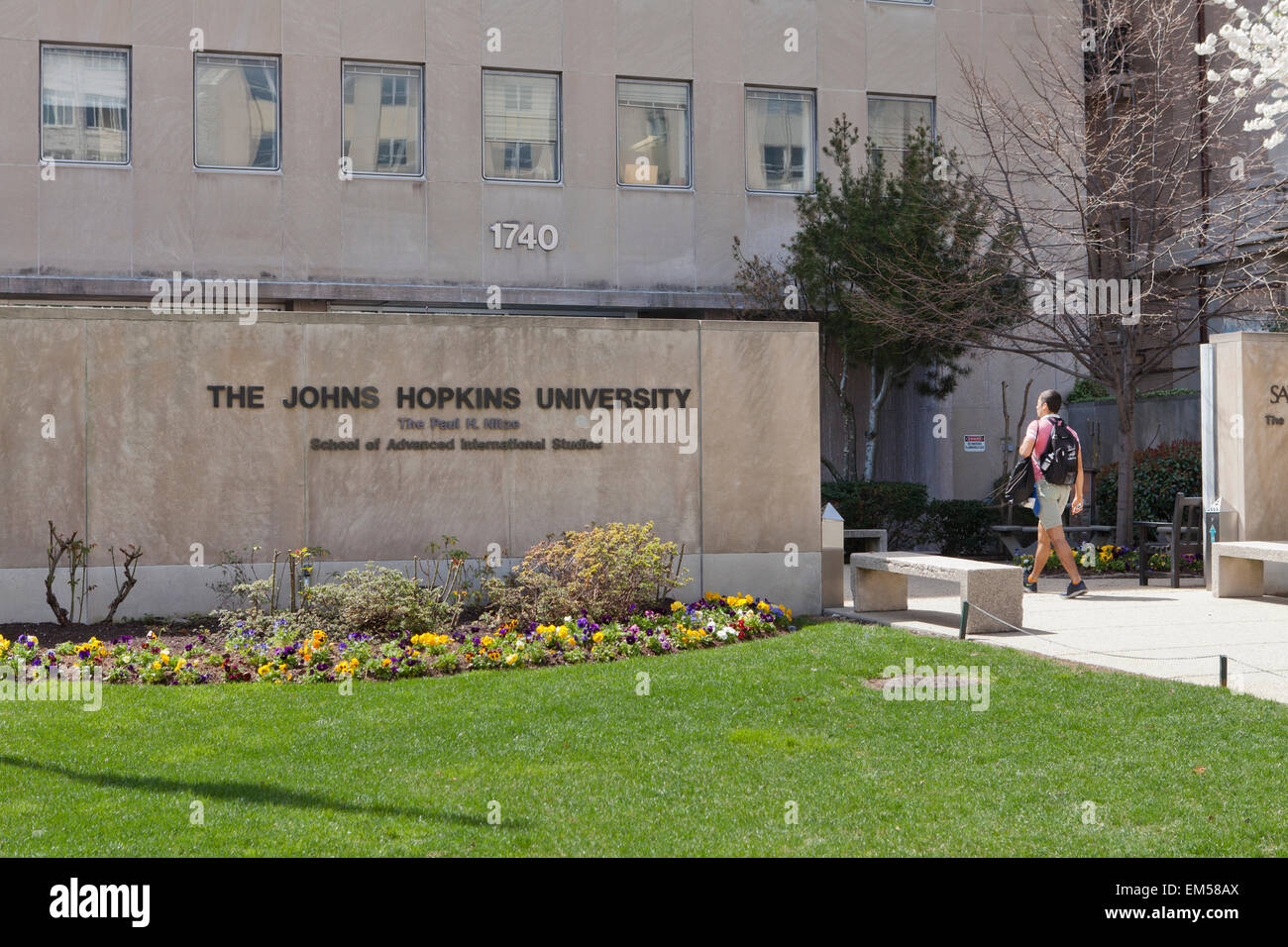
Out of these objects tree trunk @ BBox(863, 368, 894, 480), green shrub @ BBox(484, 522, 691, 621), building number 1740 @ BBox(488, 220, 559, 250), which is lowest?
green shrub @ BBox(484, 522, 691, 621)

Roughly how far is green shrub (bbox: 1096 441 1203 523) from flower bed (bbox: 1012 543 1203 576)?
57.8 inches

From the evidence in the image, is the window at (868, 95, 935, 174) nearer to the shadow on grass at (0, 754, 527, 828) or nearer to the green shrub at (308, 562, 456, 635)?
the green shrub at (308, 562, 456, 635)

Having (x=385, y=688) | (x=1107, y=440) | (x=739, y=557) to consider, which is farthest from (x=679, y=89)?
(x=385, y=688)

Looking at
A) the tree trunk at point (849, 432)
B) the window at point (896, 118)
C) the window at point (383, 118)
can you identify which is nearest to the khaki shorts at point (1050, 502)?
the tree trunk at point (849, 432)

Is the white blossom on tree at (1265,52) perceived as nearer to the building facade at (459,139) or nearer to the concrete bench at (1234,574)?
the building facade at (459,139)

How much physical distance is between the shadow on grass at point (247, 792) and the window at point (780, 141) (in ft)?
55.7

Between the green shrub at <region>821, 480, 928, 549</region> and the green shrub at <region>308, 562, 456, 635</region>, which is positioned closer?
the green shrub at <region>308, 562, 456, 635</region>

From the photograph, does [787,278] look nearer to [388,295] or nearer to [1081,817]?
[388,295]

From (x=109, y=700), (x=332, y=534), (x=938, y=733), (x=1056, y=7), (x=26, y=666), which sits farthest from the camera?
(x=1056, y=7)

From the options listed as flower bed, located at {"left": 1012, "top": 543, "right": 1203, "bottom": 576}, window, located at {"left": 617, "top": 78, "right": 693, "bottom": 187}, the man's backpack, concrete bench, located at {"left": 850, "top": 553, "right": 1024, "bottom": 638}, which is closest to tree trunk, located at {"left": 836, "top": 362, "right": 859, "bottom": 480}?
window, located at {"left": 617, "top": 78, "right": 693, "bottom": 187}

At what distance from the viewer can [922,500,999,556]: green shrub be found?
1897 cm

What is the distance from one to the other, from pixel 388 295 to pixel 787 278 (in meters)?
6.26

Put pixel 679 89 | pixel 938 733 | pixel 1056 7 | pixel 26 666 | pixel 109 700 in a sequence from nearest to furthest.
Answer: pixel 938 733 → pixel 109 700 → pixel 26 666 → pixel 679 89 → pixel 1056 7

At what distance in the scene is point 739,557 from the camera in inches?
479
